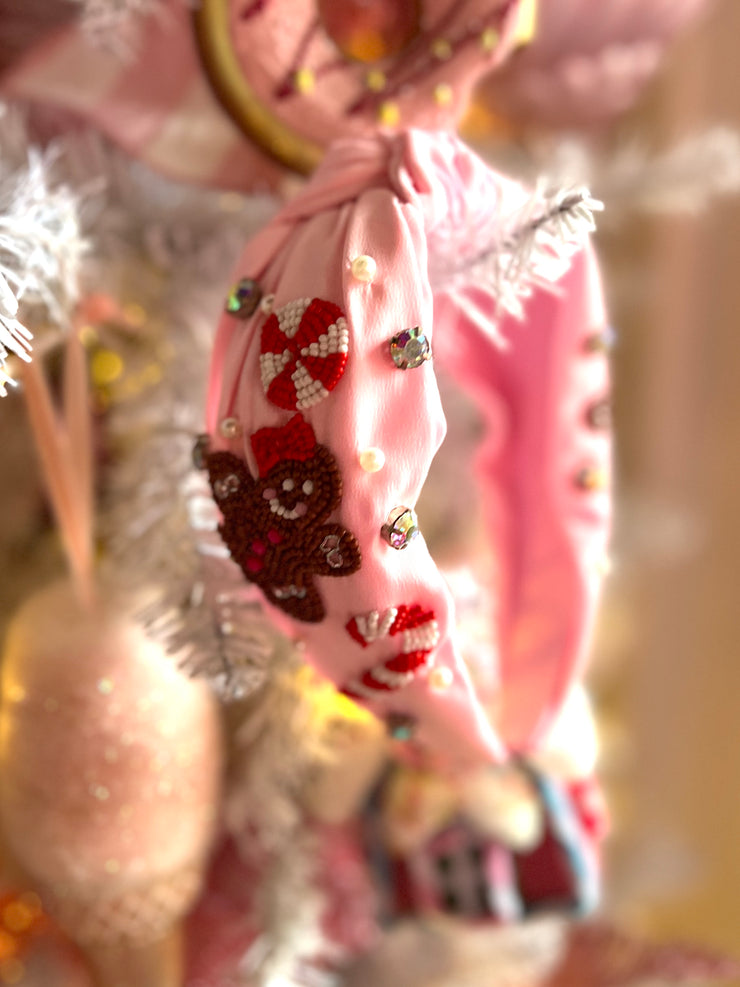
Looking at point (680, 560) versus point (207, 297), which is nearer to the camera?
point (207, 297)

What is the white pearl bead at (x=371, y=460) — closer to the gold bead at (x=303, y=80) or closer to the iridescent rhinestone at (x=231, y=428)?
the iridescent rhinestone at (x=231, y=428)

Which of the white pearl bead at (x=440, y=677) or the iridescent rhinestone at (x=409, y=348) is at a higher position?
the iridescent rhinestone at (x=409, y=348)

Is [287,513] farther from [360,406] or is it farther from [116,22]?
[116,22]

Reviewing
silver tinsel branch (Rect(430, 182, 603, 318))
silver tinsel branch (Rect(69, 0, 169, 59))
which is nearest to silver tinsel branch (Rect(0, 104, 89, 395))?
silver tinsel branch (Rect(69, 0, 169, 59))

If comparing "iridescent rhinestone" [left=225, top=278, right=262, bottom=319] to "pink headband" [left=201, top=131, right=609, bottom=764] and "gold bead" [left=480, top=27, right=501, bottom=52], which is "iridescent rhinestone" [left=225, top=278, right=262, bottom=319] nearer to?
"pink headband" [left=201, top=131, right=609, bottom=764]

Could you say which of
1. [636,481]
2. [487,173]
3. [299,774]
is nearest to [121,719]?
[299,774]

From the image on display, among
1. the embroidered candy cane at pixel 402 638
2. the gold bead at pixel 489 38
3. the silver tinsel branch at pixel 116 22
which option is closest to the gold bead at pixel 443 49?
the gold bead at pixel 489 38

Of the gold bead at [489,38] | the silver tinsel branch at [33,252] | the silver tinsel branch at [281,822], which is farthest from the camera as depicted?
the silver tinsel branch at [281,822]

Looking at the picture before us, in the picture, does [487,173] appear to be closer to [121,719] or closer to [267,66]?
[267,66]
